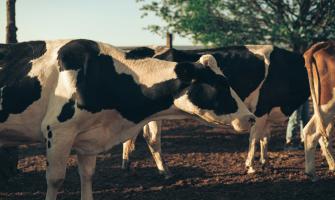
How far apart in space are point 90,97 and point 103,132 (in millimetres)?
490

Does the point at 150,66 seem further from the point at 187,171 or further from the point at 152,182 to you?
the point at 187,171

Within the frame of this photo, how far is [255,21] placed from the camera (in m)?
12.4

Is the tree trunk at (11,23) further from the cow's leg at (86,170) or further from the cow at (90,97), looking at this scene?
the cow's leg at (86,170)

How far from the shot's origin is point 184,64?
5078mm

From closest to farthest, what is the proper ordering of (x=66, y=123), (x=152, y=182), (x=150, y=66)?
(x=66, y=123)
(x=150, y=66)
(x=152, y=182)

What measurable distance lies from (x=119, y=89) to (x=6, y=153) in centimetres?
352

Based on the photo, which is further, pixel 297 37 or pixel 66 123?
pixel 297 37

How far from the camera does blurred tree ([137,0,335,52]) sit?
38.6 feet

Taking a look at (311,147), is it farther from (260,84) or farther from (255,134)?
(260,84)

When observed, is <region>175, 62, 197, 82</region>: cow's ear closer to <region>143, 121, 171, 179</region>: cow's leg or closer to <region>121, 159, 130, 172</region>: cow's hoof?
<region>143, 121, 171, 179</region>: cow's leg

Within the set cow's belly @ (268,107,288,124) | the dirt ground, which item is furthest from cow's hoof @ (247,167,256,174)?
cow's belly @ (268,107,288,124)

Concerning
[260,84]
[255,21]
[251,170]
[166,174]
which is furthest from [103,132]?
[255,21]

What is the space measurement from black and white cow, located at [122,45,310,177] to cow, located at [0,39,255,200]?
2979 millimetres

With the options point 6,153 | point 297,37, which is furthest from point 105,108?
point 297,37
